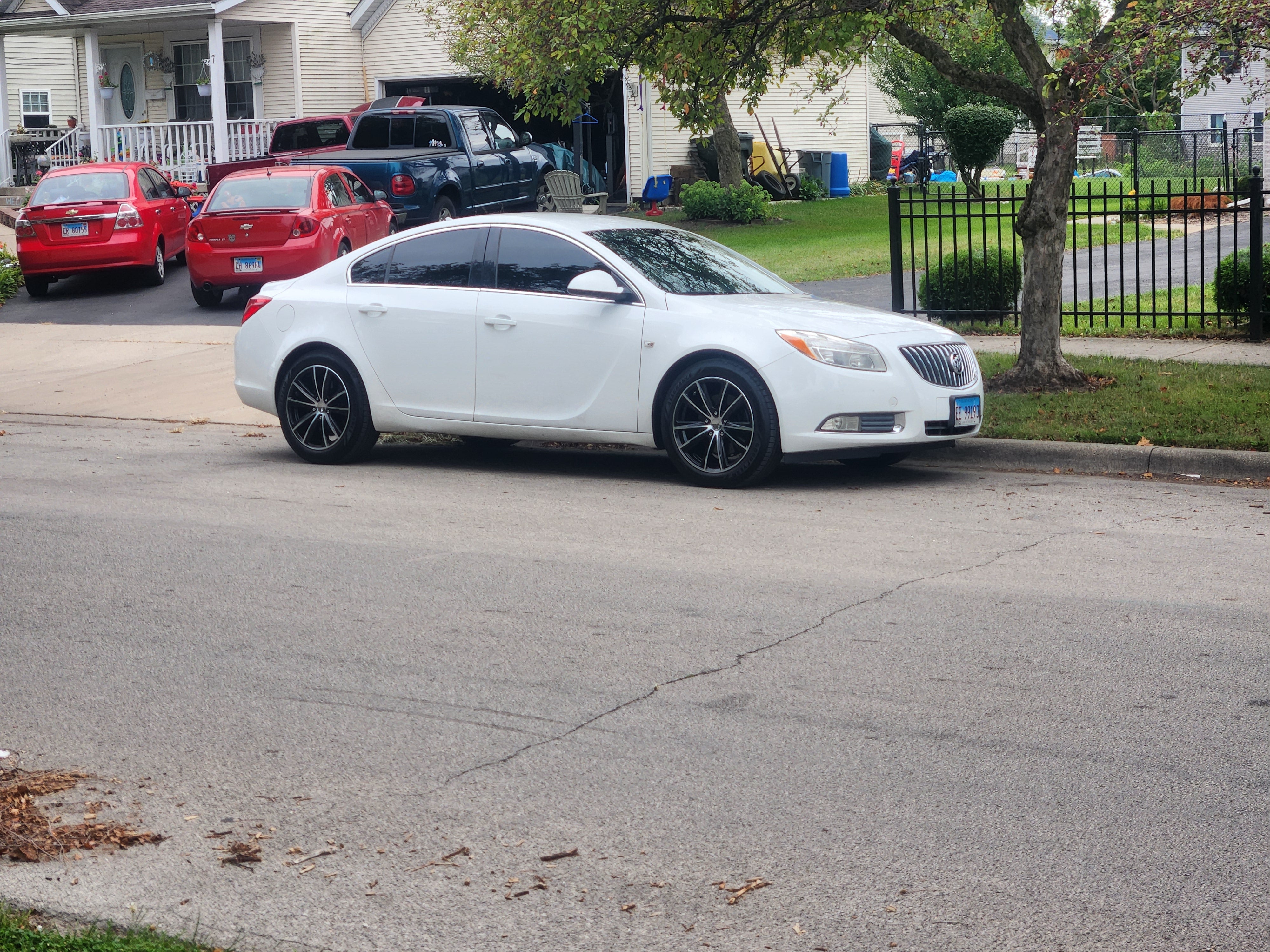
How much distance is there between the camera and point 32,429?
12.6 m

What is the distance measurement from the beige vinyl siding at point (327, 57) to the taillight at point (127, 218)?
1206 centimetres

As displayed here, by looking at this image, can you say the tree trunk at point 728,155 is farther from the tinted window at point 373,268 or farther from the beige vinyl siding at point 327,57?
the tinted window at point 373,268

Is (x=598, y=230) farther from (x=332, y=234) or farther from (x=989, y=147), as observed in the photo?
(x=989, y=147)

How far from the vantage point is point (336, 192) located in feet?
62.5

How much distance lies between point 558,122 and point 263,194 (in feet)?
53.6

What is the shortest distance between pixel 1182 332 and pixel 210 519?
9.33m

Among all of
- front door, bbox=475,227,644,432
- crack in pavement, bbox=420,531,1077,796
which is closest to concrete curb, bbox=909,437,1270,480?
crack in pavement, bbox=420,531,1077,796

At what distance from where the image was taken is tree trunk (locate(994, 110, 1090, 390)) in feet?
36.6

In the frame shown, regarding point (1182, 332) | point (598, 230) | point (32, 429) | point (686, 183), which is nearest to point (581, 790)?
point (598, 230)


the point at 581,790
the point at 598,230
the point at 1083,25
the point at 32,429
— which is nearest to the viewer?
the point at 581,790

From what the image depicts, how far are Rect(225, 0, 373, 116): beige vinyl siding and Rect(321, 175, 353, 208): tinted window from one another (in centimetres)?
1412

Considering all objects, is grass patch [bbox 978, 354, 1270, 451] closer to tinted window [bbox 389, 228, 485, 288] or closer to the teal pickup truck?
tinted window [bbox 389, 228, 485, 288]

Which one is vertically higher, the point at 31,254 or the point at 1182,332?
the point at 31,254

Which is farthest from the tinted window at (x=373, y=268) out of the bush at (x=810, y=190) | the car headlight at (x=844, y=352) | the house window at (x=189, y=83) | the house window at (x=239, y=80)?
the bush at (x=810, y=190)
